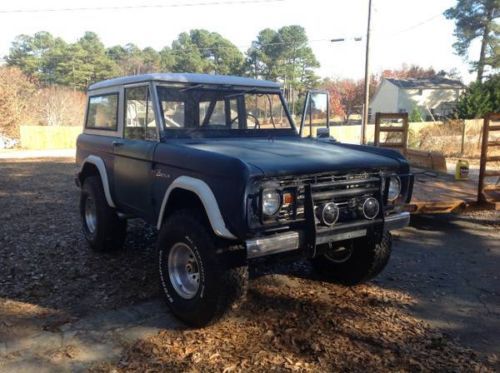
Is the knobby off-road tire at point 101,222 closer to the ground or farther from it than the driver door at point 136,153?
closer to the ground

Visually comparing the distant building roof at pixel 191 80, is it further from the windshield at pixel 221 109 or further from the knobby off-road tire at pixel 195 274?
the knobby off-road tire at pixel 195 274

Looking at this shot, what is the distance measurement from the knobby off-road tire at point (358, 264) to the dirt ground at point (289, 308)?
0.12 metres

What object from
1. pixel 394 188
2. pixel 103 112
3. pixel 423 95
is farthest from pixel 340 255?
pixel 423 95

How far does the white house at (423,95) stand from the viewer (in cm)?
5600

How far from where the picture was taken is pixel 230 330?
3727mm

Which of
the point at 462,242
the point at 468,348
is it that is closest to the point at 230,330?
the point at 468,348

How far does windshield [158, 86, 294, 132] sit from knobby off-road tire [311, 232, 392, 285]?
1600 mm

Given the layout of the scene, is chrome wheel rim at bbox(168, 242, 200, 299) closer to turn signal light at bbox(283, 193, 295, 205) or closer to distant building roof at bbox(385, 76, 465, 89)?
turn signal light at bbox(283, 193, 295, 205)

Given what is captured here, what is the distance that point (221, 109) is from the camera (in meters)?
4.90

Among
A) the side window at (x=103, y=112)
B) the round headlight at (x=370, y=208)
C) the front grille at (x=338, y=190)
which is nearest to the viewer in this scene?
the front grille at (x=338, y=190)

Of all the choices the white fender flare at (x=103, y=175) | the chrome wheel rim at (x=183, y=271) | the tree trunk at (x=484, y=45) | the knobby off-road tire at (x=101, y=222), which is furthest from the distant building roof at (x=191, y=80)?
the tree trunk at (x=484, y=45)

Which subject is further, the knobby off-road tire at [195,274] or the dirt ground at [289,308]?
the knobby off-road tire at [195,274]

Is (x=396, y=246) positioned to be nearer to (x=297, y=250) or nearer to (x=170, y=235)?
(x=297, y=250)

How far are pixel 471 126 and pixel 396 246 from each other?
18.2 m
